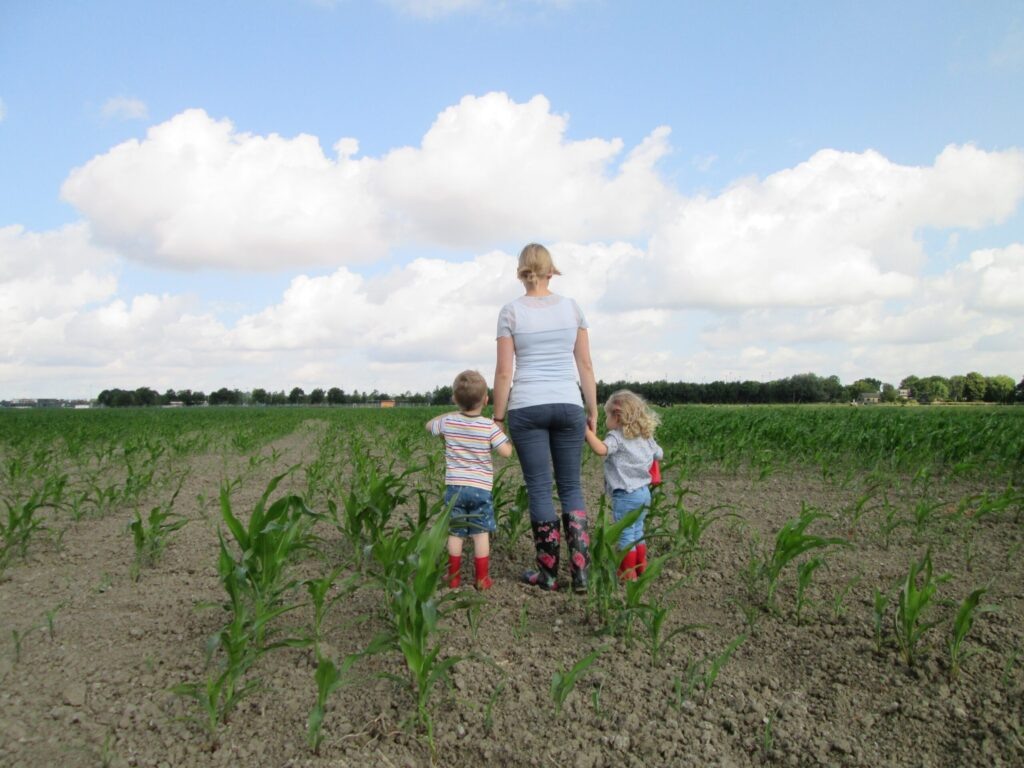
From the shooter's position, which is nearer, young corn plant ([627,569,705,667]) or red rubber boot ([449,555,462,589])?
young corn plant ([627,569,705,667])

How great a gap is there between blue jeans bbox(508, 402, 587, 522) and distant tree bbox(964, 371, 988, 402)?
98393mm

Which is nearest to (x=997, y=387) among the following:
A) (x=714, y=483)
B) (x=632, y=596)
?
(x=714, y=483)

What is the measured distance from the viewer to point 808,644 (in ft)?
9.94

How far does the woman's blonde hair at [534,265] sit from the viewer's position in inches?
141

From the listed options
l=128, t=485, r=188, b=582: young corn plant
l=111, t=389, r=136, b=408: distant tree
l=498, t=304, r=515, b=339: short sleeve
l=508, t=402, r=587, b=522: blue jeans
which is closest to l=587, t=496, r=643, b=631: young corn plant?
l=508, t=402, r=587, b=522: blue jeans

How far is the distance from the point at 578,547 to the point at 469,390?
1.09 meters

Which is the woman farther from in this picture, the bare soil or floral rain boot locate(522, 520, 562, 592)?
the bare soil

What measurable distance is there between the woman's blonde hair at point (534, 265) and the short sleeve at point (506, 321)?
0.21 meters

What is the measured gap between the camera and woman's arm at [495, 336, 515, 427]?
3.52m

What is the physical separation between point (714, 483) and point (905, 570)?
11.9 ft

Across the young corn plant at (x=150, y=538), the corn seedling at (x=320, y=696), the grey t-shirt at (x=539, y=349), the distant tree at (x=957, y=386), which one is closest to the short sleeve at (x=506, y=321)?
the grey t-shirt at (x=539, y=349)

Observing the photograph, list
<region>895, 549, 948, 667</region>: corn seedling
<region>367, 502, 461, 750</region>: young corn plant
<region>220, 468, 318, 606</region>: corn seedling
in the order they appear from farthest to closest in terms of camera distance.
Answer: <region>220, 468, 318, 606</region>: corn seedling, <region>895, 549, 948, 667</region>: corn seedling, <region>367, 502, 461, 750</region>: young corn plant

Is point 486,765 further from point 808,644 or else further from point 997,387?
point 997,387

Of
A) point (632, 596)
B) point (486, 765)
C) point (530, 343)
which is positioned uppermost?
A: point (530, 343)
